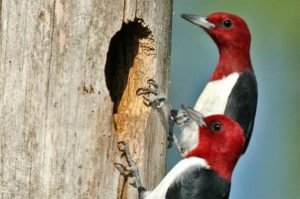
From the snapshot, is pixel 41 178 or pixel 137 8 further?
pixel 137 8

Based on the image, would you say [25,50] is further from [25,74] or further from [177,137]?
[177,137]

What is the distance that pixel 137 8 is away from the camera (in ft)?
17.9

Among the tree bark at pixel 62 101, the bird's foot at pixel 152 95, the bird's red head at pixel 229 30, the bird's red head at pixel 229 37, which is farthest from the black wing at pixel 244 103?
the tree bark at pixel 62 101

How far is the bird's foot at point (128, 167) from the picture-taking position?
17.6 ft

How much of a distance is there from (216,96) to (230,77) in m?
0.26

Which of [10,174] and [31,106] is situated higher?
[31,106]

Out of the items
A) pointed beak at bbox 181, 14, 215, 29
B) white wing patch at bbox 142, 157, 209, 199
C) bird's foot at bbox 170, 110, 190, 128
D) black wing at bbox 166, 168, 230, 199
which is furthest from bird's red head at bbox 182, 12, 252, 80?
black wing at bbox 166, 168, 230, 199

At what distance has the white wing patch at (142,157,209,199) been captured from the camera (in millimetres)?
5633

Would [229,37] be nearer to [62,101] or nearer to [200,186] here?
[200,186]

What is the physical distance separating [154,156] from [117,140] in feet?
1.12

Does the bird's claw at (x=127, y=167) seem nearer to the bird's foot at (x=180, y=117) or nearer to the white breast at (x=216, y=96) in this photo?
the bird's foot at (x=180, y=117)

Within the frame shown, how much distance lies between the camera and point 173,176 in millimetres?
5812

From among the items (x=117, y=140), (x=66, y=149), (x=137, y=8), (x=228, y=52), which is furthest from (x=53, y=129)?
(x=228, y=52)

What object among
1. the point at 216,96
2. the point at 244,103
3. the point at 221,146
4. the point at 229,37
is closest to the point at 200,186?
the point at 221,146
